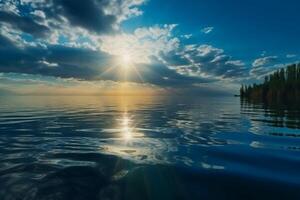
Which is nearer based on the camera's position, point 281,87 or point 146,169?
point 146,169

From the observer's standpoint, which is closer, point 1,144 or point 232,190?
point 232,190

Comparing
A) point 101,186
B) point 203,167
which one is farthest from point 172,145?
point 101,186

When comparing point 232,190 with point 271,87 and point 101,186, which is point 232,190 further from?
point 271,87

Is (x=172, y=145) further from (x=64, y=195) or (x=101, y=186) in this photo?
(x=64, y=195)

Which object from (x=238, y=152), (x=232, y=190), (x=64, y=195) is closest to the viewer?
(x=64, y=195)

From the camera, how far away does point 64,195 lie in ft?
21.6

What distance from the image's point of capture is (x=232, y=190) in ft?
23.4

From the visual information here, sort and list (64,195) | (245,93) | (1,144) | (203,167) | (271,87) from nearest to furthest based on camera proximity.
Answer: (64,195), (203,167), (1,144), (271,87), (245,93)

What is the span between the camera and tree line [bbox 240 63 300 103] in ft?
394

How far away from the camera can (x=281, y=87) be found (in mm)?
125375

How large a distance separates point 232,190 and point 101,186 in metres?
3.73

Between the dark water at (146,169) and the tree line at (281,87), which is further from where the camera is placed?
the tree line at (281,87)

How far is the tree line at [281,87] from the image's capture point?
120 meters

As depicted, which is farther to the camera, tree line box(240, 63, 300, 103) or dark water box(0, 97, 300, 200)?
tree line box(240, 63, 300, 103)
